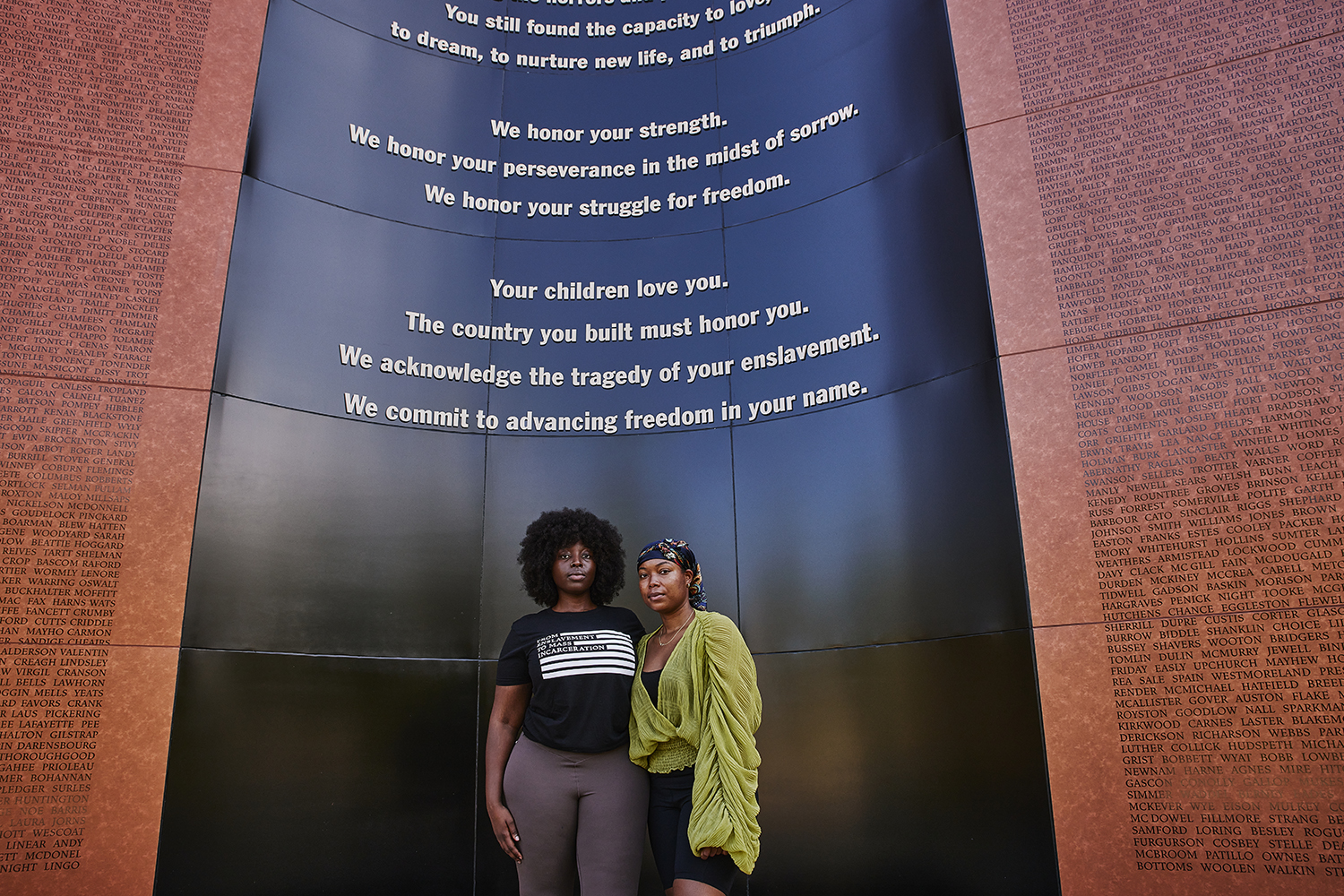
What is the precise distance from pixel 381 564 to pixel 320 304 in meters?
1.65

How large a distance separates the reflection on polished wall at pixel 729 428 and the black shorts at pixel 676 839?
1.85m

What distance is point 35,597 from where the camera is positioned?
430 cm

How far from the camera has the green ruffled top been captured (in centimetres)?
276

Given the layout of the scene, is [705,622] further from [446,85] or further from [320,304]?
[446,85]

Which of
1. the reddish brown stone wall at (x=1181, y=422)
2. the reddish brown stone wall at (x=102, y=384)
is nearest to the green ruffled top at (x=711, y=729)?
the reddish brown stone wall at (x=1181, y=422)

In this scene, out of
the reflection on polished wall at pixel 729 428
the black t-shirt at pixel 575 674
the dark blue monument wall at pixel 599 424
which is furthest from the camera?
the dark blue monument wall at pixel 599 424

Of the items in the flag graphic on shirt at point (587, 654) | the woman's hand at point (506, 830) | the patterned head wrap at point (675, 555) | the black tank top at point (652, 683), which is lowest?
the woman's hand at point (506, 830)

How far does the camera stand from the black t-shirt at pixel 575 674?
3193mm

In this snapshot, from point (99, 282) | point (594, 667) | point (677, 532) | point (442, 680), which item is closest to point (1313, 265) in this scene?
point (677, 532)

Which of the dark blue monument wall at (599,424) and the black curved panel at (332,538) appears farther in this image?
the black curved panel at (332,538)

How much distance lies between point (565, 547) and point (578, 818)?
1105mm

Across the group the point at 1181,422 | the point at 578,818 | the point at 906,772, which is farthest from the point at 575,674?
the point at 1181,422

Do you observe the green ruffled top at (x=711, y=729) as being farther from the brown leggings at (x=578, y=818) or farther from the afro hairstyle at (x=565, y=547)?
the afro hairstyle at (x=565, y=547)

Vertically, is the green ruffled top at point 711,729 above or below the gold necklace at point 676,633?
below
